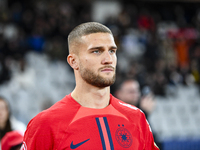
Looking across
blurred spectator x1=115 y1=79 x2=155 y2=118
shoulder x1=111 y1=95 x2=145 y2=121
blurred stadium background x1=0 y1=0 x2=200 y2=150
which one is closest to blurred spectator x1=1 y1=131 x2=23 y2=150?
shoulder x1=111 y1=95 x2=145 y2=121

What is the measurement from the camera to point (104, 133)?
7.33 ft

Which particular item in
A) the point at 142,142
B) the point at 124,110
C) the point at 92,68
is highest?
the point at 92,68

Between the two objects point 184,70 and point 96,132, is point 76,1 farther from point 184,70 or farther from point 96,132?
point 96,132

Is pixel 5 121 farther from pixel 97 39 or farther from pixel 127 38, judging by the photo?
pixel 127 38

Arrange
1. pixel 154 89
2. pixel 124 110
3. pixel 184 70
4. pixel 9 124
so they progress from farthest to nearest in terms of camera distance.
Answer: pixel 184 70
pixel 154 89
pixel 9 124
pixel 124 110

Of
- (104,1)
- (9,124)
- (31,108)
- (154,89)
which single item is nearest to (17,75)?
(31,108)

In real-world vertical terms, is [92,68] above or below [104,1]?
below

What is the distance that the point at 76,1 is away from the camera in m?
15.1

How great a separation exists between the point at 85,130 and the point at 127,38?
10.9 m

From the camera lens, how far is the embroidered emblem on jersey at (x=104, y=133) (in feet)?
7.19

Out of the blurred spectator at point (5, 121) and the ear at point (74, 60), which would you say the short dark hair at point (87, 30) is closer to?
the ear at point (74, 60)

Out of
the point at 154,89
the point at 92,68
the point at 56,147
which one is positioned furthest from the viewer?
the point at 154,89

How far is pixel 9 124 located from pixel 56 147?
6.66 feet

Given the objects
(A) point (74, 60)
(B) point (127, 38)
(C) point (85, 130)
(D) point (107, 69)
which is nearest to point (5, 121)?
(A) point (74, 60)
